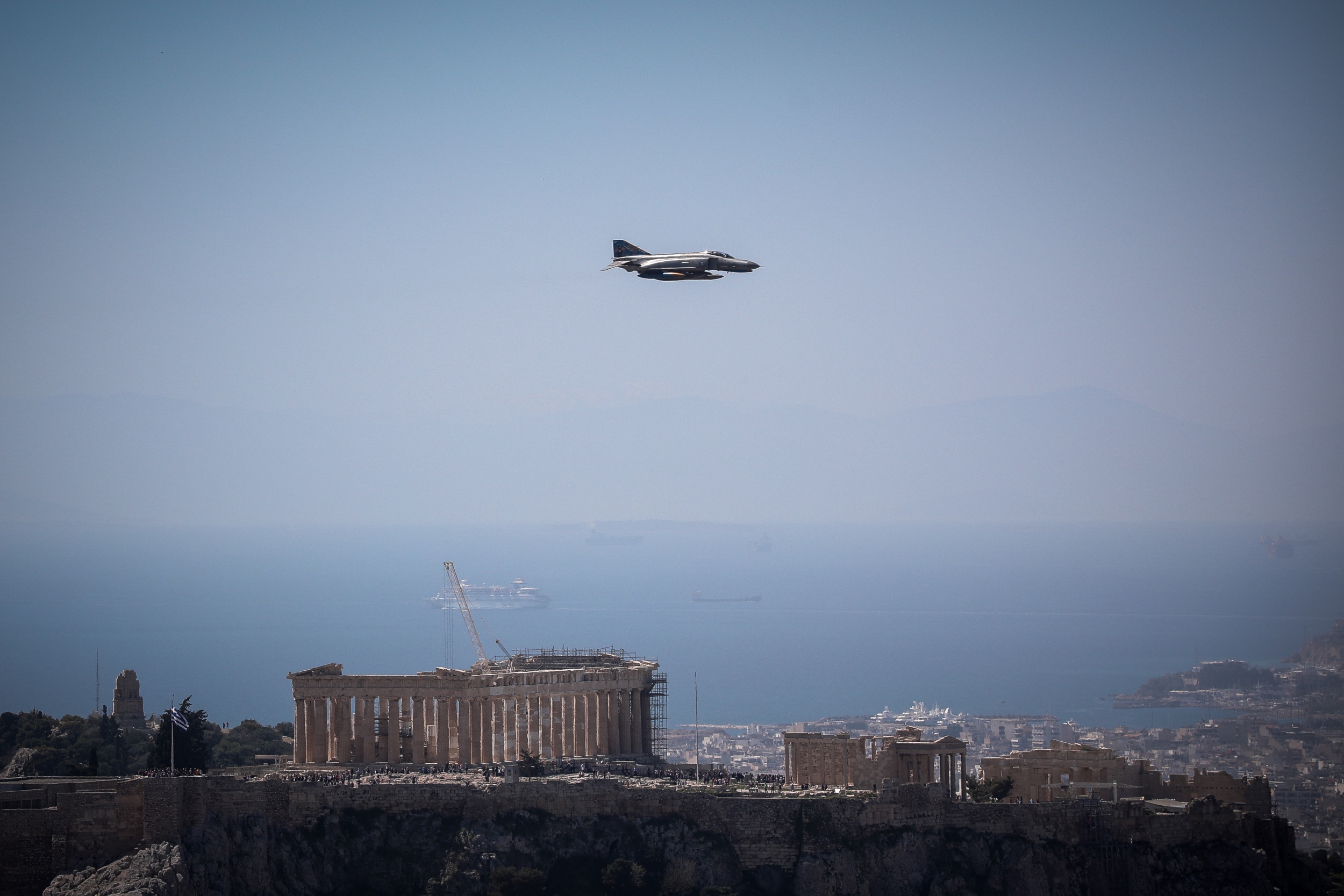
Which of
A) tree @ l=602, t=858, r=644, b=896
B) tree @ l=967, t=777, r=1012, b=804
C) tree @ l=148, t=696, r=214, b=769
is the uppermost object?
tree @ l=148, t=696, r=214, b=769

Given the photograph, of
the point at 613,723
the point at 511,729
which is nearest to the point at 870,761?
the point at 613,723

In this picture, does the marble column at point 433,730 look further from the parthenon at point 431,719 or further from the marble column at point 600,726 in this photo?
the marble column at point 600,726

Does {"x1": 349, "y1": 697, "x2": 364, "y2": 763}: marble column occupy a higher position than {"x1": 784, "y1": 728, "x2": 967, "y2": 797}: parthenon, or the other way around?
{"x1": 349, "y1": 697, "x2": 364, "y2": 763}: marble column

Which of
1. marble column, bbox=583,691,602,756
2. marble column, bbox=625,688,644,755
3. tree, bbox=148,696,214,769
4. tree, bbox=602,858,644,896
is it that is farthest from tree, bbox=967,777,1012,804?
tree, bbox=148,696,214,769

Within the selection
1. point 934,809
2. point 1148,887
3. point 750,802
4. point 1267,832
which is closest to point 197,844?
point 750,802

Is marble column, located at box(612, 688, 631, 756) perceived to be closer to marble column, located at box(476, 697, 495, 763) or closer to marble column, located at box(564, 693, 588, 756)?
marble column, located at box(564, 693, 588, 756)

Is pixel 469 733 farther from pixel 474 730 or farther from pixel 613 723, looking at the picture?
pixel 613 723

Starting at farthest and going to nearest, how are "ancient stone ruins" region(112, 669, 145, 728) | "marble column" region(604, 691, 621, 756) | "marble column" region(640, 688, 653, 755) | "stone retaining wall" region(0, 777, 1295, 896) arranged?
"ancient stone ruins" region(112, 669, 145, 728) → "marble column" region(640, 688, 653, 755) → "marble column" region(604, 691, 621, 756) → "stone retaining wall" region(0, 777, 1295, 896)
